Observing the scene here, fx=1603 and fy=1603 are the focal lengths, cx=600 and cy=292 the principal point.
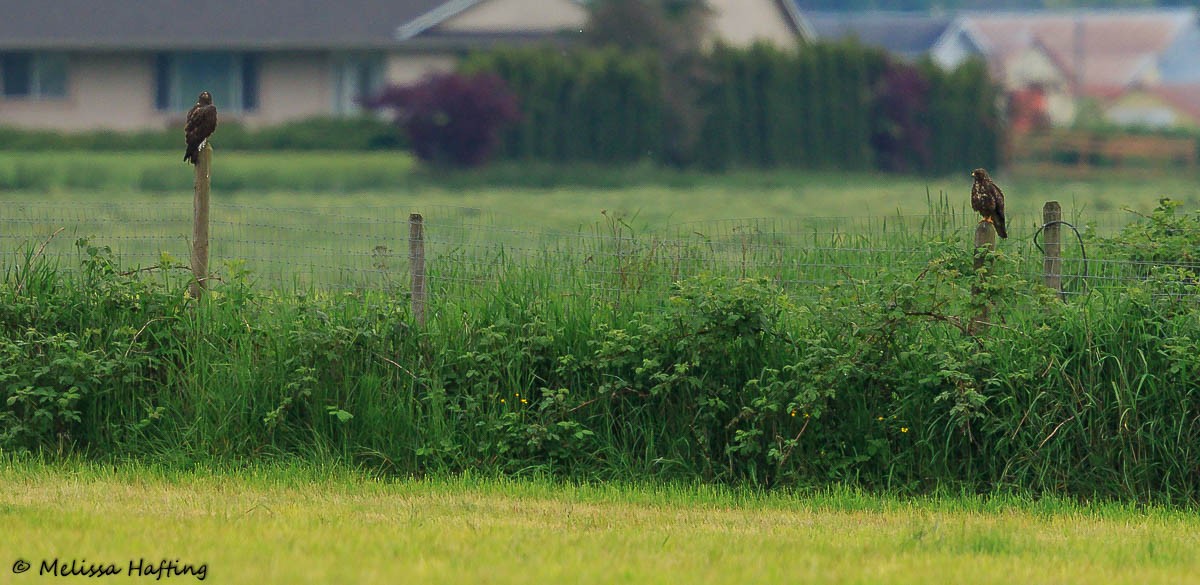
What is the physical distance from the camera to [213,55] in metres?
44.2

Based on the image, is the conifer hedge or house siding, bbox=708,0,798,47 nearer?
the conifer hedge

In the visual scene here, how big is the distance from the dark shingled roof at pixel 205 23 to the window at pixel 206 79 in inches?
27.5

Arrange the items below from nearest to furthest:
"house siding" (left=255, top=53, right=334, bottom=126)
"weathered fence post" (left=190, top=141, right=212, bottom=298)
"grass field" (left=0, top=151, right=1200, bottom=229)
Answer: "weathered fence post" (left=190, top=141, right=212, bottom=298) < "grass field" (left=0, top=151, right=1200, bottom=229) < "house siding" (left=255, top=53, right=334, bottom=126)

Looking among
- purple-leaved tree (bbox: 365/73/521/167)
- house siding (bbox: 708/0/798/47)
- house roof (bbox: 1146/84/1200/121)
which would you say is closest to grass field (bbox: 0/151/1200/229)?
purple-leaved tree (bbox: 365/73/521/167)

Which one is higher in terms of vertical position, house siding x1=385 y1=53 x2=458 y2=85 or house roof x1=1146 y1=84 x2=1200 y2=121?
house roof x1=1146 y1=84 x2=1200 y2=121

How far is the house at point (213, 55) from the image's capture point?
143ft

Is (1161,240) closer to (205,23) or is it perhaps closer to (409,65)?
(409,65)

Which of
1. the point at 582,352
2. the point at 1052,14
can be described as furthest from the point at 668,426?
the point at 1052,14

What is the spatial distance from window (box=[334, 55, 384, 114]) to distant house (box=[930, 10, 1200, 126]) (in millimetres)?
46055

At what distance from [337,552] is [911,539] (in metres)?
2.50

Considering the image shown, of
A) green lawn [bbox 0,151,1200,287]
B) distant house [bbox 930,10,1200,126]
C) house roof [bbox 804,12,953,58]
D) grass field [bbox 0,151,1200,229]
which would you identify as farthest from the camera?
distant house [bbox 930,10,1200,126]

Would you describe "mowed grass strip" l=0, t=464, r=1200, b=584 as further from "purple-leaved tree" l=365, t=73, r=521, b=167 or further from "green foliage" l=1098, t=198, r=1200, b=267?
"purple-leaved tree" l=365, t=73, r=521, b=167

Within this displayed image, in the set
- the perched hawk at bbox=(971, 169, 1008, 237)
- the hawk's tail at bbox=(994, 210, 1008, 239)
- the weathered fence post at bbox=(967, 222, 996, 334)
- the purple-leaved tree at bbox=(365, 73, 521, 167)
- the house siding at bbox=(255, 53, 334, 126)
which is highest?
the house siding at bbox=(255, 53, 334, 126)

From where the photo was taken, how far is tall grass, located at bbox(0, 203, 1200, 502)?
8.51 m
